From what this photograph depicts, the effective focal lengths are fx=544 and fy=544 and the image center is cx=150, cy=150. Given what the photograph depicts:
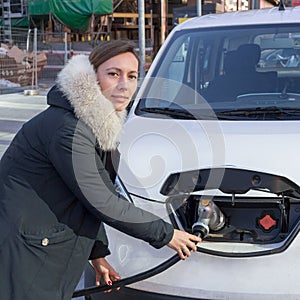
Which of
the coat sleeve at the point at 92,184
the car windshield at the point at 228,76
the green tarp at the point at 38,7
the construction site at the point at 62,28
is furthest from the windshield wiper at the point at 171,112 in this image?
the green tarp at the point at 38,7

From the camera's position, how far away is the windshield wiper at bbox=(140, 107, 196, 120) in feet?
11.0

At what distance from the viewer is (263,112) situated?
3318mm

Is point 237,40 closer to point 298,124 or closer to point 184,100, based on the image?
point 184,100

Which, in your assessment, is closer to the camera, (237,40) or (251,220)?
(251,220)

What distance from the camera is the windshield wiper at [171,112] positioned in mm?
3346

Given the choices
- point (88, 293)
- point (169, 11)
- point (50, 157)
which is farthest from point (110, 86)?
point (169, 11)

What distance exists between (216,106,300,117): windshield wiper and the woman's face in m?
1.09

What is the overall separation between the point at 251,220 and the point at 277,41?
187 centimetres

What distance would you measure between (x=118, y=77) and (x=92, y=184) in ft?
1.55

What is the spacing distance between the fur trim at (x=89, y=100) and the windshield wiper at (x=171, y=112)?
1.08m

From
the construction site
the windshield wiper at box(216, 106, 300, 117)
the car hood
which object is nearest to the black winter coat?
the car hood

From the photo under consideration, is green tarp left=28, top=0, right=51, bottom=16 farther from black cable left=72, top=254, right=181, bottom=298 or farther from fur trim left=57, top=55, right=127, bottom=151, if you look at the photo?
fur trim left=57, top=55, right=127, bottom=151

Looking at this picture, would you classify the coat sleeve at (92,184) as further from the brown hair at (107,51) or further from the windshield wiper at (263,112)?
the windshield wiper at (263,112)

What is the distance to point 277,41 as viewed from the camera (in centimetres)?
403
